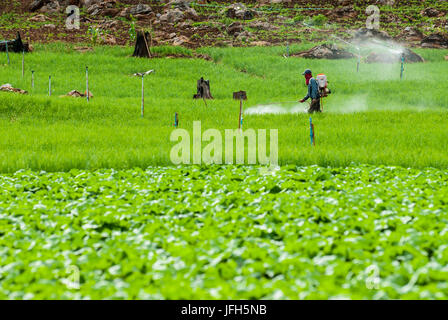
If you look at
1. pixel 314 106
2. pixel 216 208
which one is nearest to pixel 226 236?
pixel 216 208

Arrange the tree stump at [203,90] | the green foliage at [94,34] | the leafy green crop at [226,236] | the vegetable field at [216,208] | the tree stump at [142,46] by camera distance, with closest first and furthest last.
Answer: the leafy green crop at [226,236] → the vegetable field at [216,208] → the tree stump at [203,90] → the tree stump at [142,46] → the green foliage at [94,34]

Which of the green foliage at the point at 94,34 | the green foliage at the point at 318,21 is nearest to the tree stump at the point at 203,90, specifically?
the green foliage at the point at 94,34

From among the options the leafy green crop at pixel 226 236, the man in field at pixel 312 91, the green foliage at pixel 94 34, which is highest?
the green foliage at pixel 94 34

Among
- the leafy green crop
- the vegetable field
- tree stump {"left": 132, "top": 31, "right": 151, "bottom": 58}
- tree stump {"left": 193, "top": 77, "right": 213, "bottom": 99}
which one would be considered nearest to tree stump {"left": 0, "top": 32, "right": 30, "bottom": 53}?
tree stump {"left": 132, "top": 31, "right": 151, "bottom": 58}

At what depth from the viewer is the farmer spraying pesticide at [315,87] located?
70.2 feet

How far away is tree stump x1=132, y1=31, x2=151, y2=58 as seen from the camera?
43.2 metres

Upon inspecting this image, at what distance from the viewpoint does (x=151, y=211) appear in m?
9.65

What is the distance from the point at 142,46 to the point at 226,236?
37.1 m

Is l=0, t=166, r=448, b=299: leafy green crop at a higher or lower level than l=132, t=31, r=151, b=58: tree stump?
lower

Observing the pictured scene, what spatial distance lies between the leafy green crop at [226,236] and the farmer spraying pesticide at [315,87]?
31.1 ft

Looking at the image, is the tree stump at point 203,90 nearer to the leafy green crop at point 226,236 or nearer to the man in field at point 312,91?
the man in field at point 312,91

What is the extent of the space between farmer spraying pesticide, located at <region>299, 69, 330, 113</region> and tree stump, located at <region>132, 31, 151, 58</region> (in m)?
23.5

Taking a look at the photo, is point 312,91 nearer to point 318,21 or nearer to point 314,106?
point 314,106

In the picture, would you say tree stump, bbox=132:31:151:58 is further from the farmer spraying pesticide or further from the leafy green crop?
the leafy green crop
